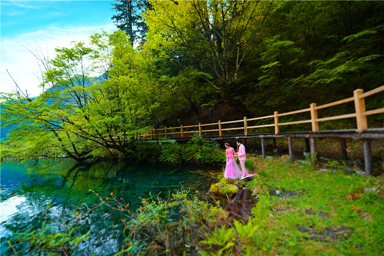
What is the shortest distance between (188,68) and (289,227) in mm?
13363

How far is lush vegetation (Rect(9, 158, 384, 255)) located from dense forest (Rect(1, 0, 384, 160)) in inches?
328

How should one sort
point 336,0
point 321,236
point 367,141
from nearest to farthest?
point 321,236, point 367,141, point 336,0

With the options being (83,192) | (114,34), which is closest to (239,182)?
(83,192)

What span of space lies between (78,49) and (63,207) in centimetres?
1196

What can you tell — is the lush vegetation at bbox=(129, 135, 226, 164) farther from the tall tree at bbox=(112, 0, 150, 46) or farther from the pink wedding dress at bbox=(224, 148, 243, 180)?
the tall tree at bbox=(112, 0, 150, 46)

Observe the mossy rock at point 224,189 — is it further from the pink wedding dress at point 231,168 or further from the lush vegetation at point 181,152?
the lush vegetation at point 181,152

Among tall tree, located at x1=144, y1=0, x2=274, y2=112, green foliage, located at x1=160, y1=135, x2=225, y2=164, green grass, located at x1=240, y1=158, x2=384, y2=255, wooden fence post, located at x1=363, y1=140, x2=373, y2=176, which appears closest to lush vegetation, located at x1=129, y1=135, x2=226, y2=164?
green foliage, located at x1=160, y1=135, x2=225, y2=164

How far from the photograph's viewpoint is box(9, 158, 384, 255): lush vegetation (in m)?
2.89

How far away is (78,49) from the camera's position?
13375 millimetres

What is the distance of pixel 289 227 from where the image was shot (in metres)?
3.39

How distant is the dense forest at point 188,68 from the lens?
11.3 meters

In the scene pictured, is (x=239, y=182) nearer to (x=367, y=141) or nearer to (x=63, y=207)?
(x=367, y=141)

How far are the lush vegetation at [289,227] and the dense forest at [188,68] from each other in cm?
833

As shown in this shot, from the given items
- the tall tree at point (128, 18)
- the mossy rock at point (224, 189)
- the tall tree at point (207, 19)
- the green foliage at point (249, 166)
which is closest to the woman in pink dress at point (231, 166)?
the mossy rock at point (224, 189)
